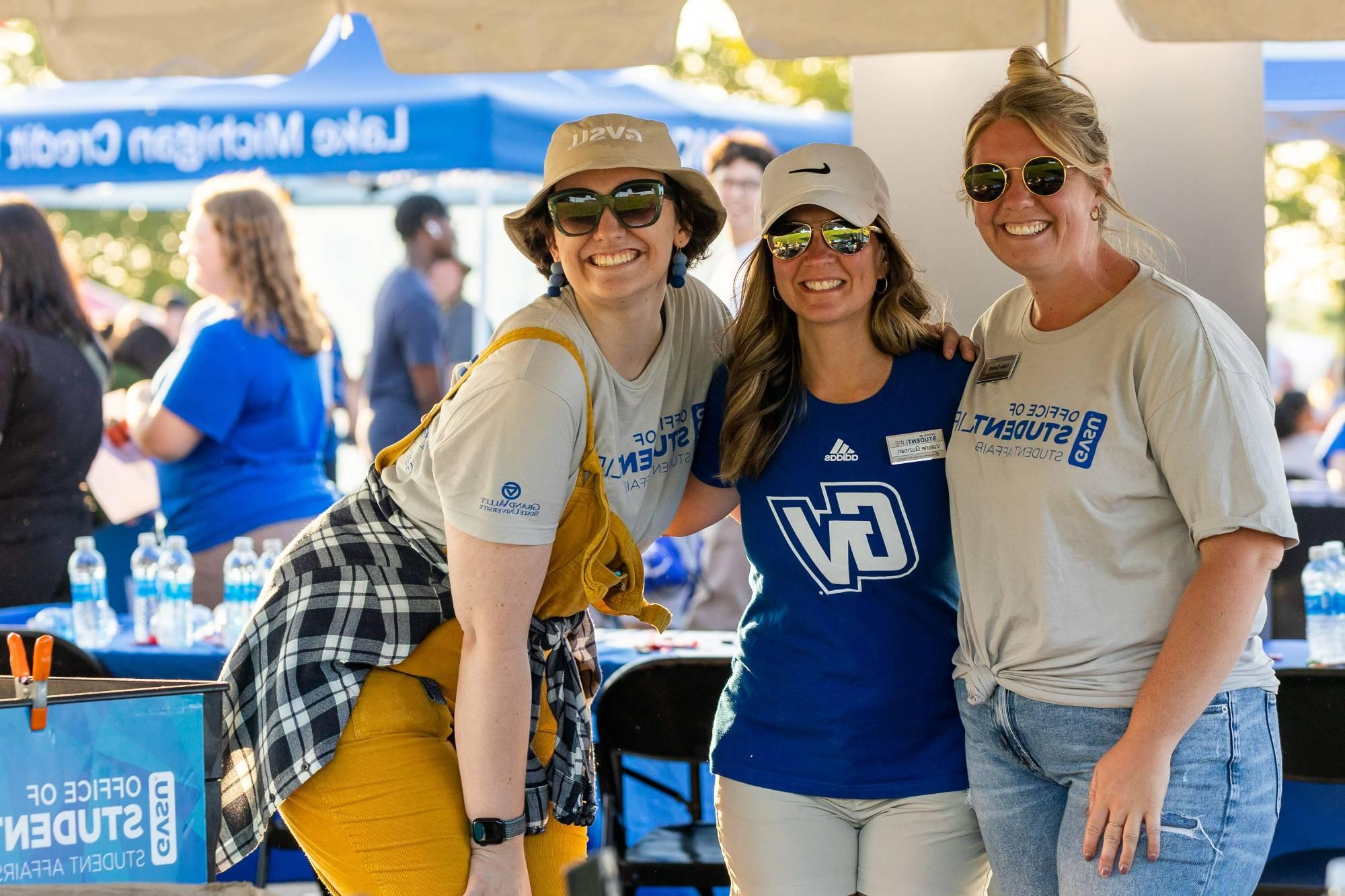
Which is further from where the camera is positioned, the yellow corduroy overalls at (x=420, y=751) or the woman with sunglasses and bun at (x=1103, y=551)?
the yellow corduroy overalls at (x=420, y=751)

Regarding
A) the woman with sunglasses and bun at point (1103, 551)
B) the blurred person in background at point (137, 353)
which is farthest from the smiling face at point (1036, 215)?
the blurred person in background at point (137, 353)

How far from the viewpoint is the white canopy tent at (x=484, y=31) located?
2.83 metres

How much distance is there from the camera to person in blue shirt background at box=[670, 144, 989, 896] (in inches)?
91.6

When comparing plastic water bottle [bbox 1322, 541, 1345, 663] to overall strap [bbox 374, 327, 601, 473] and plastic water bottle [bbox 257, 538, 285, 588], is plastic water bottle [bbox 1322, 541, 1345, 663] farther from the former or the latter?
plastic water bottle [bbox 257, 538, 285, 588]

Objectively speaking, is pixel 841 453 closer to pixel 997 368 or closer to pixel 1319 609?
pixel 997 368

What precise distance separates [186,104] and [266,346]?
264 centimetres

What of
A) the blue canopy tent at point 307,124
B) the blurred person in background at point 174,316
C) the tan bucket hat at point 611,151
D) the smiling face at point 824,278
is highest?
the blue canopy tent at point 307,124

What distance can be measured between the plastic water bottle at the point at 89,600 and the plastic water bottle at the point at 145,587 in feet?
0.29

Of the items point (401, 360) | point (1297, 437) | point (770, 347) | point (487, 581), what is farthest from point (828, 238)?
point (1297, 437)

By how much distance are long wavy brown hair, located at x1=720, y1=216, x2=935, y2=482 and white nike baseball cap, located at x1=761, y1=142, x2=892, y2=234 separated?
0.07 metres

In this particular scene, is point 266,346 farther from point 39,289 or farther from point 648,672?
point 648,672

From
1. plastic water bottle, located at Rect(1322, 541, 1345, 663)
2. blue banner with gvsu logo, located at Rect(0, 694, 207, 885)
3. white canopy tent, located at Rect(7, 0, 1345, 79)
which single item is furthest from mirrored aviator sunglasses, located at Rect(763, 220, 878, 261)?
plastic water bottle, located at Rect(1322, 541, 1345, 663)

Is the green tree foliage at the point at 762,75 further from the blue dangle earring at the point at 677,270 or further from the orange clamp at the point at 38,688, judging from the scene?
the orange clamp at the point at 38,688

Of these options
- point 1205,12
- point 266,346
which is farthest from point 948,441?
point 266,346
